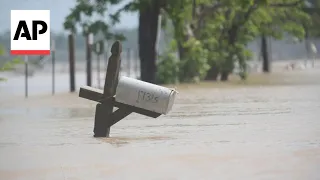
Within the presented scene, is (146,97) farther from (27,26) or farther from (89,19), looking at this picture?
(89,19)

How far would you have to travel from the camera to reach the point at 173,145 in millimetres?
13461

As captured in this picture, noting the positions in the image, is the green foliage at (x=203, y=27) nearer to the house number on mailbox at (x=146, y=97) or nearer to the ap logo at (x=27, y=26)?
the ap logo at (x=27, y=26)

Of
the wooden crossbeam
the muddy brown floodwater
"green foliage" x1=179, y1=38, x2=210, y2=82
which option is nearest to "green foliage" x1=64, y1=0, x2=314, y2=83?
"green foliage" x1=179, y1=38, x2=210, y2=82

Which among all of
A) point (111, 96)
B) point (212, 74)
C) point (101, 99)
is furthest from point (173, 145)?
point (212, 74)

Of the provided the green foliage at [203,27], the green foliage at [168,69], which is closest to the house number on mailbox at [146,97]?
the green foliage at [203,27]

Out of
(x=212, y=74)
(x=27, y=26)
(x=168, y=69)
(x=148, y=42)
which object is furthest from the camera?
(x=212, y=74)

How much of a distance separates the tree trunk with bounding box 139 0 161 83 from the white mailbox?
24767 mm

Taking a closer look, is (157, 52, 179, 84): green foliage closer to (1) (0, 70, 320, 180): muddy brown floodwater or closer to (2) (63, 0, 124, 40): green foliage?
(2) (63, 0, 124, 40): green foliage

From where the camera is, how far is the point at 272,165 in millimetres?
10820

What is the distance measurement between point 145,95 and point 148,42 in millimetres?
25435

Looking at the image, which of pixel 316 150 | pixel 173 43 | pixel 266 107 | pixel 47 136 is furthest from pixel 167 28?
pixel 316 150

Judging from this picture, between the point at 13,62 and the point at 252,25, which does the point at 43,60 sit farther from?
the point at 13,62

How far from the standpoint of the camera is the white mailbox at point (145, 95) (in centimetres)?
1388

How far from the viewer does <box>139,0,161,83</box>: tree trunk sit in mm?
39062
